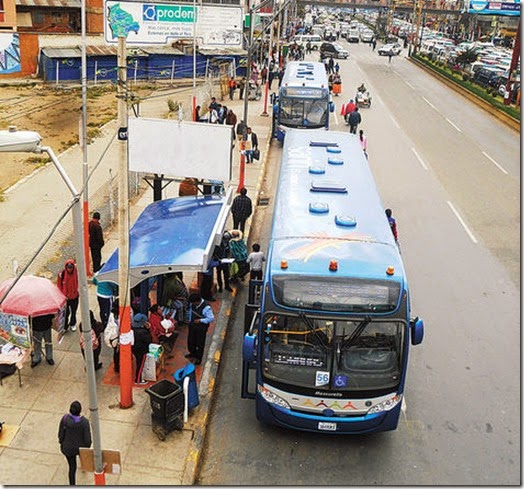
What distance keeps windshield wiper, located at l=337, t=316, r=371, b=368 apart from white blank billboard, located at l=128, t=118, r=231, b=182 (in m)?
5.77

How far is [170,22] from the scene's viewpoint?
24297 millimetres

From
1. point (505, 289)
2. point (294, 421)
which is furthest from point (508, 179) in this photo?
point (294, 421)

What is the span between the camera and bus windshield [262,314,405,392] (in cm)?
856

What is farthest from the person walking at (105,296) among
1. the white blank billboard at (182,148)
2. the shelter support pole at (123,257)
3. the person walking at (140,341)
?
the white blank billboard at (182,148)

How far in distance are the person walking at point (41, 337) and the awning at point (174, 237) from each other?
3.83ft

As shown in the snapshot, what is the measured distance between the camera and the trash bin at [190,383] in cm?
966

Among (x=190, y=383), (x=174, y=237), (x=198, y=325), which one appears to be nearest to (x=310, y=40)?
(x=174, y=237)

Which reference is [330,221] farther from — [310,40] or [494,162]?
[310,40]

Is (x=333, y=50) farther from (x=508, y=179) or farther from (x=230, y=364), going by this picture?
(x=230, y=364)

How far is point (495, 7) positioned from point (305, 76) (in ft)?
167

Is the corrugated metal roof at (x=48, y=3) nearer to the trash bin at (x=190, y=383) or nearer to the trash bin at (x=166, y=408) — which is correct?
the trash bin at (x=190, y=383)

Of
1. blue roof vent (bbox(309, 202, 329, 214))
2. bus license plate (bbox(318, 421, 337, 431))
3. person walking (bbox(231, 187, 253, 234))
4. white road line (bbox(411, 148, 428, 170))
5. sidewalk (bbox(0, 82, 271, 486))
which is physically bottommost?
sidewalk (bbox(0, 82, 271, 486))

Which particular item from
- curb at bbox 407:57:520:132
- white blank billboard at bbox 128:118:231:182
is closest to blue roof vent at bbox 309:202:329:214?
white blank billboard at bbox 128:118:231:182

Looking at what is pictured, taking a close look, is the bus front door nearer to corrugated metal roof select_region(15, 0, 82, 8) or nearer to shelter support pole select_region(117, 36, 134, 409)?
shelter support pole select_region(117, 36, 134, 409)
